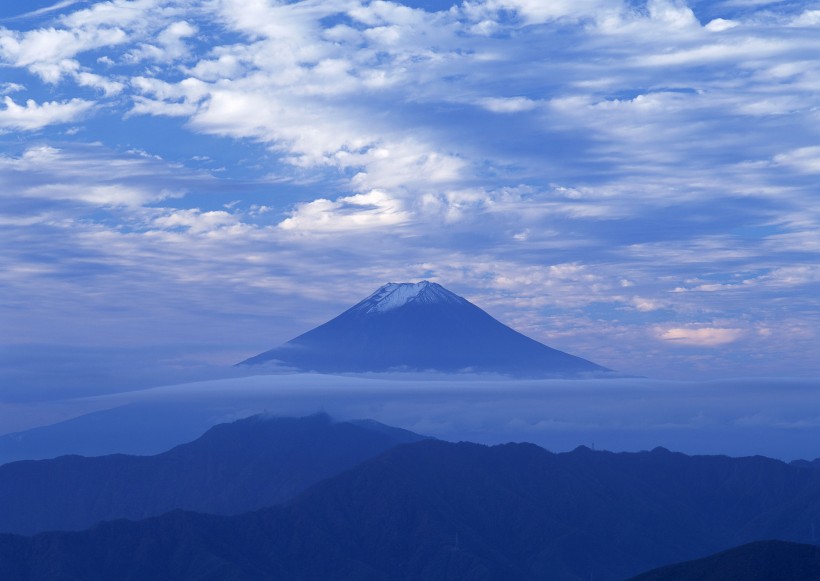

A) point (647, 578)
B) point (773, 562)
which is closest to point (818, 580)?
point (773, 562)

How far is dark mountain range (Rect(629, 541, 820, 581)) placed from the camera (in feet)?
429

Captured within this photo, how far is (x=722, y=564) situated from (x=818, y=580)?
1163 centimetres

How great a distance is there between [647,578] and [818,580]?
16.6 m

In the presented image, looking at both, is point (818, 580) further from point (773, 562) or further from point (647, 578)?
point (647, 578)

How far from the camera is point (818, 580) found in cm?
12638

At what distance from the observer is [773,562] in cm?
13350

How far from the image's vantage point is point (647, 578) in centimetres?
13362

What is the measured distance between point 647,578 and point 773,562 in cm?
1265

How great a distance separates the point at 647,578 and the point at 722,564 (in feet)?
27.3

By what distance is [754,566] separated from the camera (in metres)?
134

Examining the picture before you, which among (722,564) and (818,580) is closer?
(818,580)

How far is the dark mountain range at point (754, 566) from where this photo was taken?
131 meters

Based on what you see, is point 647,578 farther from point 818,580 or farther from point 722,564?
point 818,580

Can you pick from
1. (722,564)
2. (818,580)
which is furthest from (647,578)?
(818,580)
